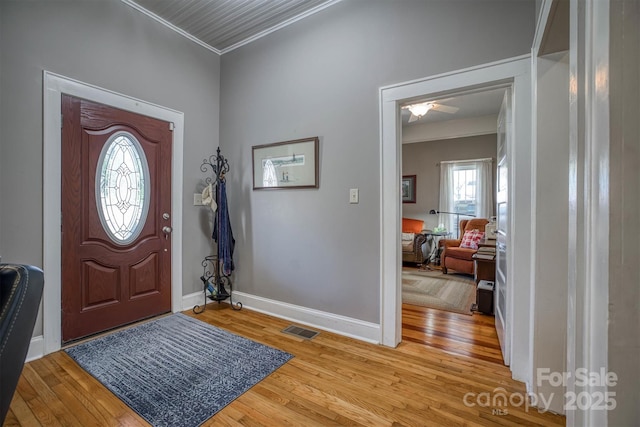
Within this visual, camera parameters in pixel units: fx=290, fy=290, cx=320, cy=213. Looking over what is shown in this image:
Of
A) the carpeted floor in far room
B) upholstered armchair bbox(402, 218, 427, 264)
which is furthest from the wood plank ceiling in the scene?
upholstered armchair bbox(402, 218, 427, 264)

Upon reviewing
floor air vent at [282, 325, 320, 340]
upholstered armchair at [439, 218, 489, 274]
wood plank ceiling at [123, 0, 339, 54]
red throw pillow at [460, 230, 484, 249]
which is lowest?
floor air vent at [282, 325, 320, 340]

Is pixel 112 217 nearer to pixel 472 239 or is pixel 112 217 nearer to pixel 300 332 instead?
pixel 300 332

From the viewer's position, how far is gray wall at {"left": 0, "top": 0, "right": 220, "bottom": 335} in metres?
2.01

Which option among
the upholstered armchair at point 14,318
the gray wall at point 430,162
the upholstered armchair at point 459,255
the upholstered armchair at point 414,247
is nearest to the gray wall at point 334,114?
the upholstered armchair at point 14,318

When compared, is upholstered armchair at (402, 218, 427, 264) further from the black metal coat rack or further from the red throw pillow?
the black metal coat rack

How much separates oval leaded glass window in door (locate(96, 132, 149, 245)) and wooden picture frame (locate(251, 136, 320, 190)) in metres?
1.06

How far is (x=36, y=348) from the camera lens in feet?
6.84

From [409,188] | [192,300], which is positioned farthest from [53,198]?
[409,188]

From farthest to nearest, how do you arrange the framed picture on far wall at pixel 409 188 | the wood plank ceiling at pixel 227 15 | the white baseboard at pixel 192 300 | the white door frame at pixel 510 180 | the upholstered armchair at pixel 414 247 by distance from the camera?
the framed picture on far wall at pixel 409 188, the upholstered armchair at pixel 414 247, the white baseboard at pixel 192 300, the wood plank ceiling at pixel 227 15, the white door frame at pixel 510 180

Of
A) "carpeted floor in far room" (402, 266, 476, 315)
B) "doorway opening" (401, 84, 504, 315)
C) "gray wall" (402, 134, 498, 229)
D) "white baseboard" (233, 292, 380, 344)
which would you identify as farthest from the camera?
"gray wall" (402, 134, 498, 229)

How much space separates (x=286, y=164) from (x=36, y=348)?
2371 millimetres

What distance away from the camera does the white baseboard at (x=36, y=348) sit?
205cm

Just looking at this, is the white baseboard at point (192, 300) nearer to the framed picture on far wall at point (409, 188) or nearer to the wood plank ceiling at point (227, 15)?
the wood plank ceiling at point (227, 15)

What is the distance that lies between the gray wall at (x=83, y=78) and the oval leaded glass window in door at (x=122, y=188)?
14.9 inches
